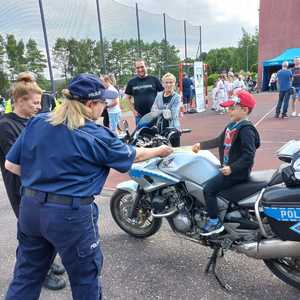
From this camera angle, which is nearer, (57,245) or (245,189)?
(57,245)

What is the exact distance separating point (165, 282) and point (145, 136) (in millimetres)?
1263

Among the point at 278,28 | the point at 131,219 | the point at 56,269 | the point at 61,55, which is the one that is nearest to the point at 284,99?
the point at 61,55

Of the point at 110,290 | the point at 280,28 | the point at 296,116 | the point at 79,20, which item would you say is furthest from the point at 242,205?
the point at 280,28

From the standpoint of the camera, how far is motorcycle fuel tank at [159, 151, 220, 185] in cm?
319

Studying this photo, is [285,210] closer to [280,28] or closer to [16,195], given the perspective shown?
[16,195]

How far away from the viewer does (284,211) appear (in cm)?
257

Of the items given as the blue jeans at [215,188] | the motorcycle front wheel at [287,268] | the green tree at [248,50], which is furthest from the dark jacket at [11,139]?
the green tree at [248,50]

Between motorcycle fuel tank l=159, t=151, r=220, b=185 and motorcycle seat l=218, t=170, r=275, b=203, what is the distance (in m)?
0.19

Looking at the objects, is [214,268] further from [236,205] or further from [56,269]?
[56,269]

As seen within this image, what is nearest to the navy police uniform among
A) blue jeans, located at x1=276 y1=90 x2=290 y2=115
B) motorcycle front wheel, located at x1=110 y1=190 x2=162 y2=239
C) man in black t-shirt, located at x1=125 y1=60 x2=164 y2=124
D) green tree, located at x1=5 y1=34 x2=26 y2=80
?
motorcycle front wheel, located at x1=110 y1=190 x2=162 y2=239

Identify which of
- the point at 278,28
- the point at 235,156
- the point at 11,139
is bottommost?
the point at 235,156

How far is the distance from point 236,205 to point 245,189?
16cm

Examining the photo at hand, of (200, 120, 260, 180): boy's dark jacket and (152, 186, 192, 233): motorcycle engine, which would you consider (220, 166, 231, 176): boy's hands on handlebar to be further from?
(152, 186, 192, 233): motorcycle engine

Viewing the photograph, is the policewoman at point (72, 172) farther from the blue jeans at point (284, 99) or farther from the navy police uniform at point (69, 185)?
the blue jeans at point (284, 99)
